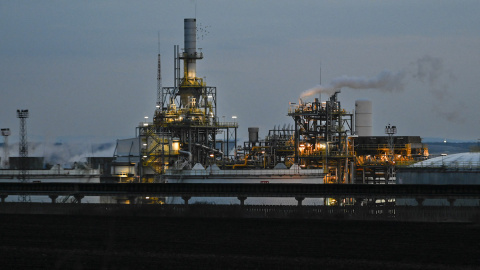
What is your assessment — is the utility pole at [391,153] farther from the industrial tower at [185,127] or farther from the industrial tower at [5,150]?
the industrial tower at [5,150]

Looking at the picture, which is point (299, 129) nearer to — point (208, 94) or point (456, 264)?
point (208, 94)

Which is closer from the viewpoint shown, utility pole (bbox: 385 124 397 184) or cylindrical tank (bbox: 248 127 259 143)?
utility pole (bbox: 385 124 397 184)

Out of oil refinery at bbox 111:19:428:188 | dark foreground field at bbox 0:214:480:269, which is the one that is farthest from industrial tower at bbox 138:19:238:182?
dark foreground field at bbox 0:214:480:269

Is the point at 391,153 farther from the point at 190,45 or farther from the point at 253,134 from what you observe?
the point at 190,45

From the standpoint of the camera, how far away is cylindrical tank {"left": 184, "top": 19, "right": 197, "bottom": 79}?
96.0 m

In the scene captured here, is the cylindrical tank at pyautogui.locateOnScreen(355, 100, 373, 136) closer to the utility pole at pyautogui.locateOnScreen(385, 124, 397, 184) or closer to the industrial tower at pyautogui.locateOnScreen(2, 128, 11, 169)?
the utility pole at pyautogui.locateOnScreen(385, 124, 397, 184)

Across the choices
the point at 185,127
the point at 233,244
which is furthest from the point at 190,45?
the point at 233,244

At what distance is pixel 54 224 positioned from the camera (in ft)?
147

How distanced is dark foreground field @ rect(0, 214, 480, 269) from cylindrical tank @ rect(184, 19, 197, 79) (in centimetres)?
4984

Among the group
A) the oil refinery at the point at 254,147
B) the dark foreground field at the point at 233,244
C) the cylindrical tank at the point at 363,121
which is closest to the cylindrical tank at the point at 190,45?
the oil refinery at the point at 254,147

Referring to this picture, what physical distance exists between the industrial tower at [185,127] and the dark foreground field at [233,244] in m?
33.4

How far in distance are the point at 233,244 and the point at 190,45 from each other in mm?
62959

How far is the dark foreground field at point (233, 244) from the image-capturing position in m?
29.9

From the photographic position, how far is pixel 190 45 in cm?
9638
